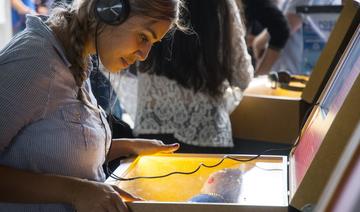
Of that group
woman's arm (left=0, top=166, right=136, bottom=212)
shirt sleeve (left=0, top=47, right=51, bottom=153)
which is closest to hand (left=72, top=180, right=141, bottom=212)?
woman's arm (left=0, top=166, right=136, bottom=212)

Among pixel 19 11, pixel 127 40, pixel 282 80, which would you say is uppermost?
pixel 127 40

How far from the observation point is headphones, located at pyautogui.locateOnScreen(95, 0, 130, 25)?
0.95 metres

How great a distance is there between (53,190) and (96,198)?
2.9 inches

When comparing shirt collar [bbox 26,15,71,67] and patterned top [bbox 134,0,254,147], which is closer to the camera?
shirt collar [bbox 26,15,71,67]

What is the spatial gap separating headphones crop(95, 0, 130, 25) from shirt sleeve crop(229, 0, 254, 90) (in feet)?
2.83

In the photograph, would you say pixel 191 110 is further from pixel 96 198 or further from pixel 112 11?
pixel 96 198

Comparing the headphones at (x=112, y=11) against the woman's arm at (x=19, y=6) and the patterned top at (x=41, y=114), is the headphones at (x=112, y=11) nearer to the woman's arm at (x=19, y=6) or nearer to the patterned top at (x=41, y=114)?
the patterned top at (x=41, y=114)

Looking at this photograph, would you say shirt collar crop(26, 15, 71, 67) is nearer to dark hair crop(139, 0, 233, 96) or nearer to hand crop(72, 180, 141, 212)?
hand crop(72, 180, 141, 212)

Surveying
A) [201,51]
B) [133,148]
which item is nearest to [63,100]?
[133,148]

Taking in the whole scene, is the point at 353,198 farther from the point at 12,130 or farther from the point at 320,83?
the point at 320,83

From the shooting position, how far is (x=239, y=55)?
1821 mm

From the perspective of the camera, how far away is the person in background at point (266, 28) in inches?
97.1

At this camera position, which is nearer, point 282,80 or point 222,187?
point 222,187

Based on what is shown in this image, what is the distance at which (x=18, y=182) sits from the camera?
862mm
